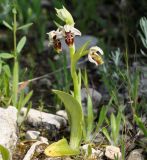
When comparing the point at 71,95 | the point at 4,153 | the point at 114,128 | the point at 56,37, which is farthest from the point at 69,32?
the point at 4,153

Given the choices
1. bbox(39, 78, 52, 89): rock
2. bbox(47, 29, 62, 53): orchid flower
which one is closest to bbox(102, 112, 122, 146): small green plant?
bbox(47, 29, 62, 53): orchid flower

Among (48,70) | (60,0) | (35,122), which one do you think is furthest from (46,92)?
(60,0)

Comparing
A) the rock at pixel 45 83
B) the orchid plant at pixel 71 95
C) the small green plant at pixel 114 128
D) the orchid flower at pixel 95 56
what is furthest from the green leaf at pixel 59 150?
the rock at pixel 45 83

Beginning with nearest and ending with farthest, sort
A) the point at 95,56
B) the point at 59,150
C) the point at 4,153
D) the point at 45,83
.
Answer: the point at 4,153, the point at 59,150, the point at 95,56, the point at 45,83

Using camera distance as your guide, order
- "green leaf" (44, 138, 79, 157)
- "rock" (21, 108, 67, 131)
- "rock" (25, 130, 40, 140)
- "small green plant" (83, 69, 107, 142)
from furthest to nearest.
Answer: "rock" (21, 108, 67, 131)
"rock" (25, 130, 40, 140)
"small green plant" (83, 69, 107, 142)
"green leaf" (44, 138, 79, 157)

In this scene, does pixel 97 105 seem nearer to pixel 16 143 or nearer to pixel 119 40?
pixel 16 143

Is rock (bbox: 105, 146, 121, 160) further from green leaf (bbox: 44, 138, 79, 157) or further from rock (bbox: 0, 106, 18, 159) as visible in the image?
rock (bbox: 0, 106, 18, 159)

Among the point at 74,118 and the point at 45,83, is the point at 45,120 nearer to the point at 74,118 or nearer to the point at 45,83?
the point at 74,118

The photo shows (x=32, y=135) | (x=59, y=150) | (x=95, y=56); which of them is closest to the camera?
(x=59, y=150)
